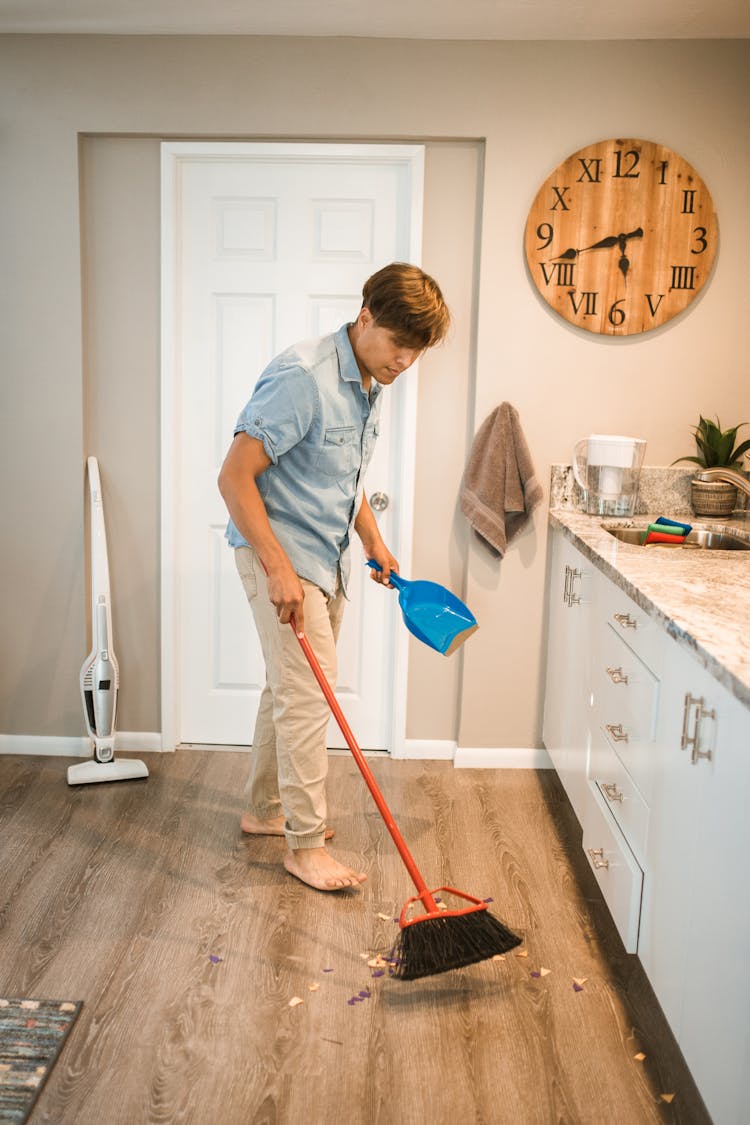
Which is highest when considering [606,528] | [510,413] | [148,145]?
[148,145]

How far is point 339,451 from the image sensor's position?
89.7 inches

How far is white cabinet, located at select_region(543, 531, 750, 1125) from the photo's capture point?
54.8 inches

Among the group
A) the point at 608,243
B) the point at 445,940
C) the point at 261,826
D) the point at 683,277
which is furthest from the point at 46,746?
the point at 683,277

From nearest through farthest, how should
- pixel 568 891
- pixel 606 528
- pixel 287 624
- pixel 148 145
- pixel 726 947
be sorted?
1. pixel 726 947
2. pixel 287 624
3. pixel 568 891
4. pixel 606 528
5. pixel 148 145

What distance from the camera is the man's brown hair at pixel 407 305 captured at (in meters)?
2.11

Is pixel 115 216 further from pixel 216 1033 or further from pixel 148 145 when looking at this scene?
pixel 216 1033

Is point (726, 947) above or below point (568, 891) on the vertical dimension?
above

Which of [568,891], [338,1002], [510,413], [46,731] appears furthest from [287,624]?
[46,731]

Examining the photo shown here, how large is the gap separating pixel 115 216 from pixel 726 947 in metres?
2.71

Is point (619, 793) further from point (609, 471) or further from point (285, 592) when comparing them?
point (609, 471)

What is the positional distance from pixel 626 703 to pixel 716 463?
1.22 meters

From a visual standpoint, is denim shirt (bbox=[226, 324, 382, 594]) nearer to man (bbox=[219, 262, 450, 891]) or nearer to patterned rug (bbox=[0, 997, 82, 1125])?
man (bbox=[219, 262, 450, 891])

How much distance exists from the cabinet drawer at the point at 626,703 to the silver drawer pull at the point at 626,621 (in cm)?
4

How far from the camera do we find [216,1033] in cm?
187
